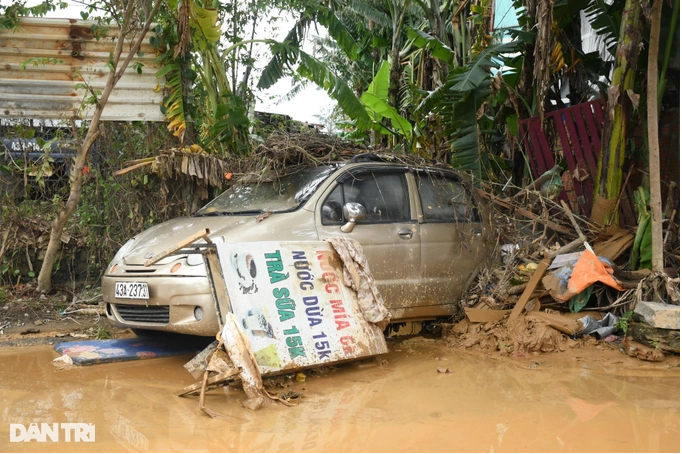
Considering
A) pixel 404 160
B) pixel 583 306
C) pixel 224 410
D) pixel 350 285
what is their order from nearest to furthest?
pixel 224 410
pixel 350 285
pixel 583 306
pixel 404 160

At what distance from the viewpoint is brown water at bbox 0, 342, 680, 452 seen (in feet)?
11.8

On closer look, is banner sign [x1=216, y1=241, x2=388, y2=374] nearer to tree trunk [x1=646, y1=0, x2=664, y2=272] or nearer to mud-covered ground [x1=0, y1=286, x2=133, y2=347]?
mud-covered ground [x1=0, y1=286, x2=133, y2=347]

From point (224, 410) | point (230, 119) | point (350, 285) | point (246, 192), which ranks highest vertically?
point (230, 119)

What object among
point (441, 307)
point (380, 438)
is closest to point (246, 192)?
point (441, 307)

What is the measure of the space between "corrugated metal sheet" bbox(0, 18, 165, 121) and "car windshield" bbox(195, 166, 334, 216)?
107 inches

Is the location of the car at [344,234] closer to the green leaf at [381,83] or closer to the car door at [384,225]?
the car door at [384,225]

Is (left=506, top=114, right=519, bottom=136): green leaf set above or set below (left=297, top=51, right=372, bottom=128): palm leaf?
below

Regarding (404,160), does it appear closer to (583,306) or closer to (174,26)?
(583,306)

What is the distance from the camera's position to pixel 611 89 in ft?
21.3

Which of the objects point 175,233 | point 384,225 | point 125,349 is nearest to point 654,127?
point 384,225

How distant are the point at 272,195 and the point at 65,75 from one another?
13.0 feet

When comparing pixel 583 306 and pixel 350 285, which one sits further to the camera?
pixel 583 306

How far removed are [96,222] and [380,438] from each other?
5.88 meters

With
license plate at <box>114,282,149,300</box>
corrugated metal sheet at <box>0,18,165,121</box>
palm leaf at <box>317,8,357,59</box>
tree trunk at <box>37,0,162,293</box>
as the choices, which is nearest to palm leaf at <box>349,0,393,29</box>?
palm leaf at <box>317,8,357,59</box>
